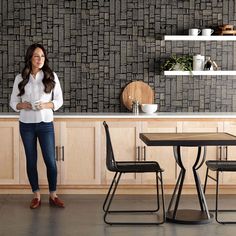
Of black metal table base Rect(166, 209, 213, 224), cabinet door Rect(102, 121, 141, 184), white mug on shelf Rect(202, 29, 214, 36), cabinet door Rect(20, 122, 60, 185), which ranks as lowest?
black metal table base Rect(166, 209, 213, 224)

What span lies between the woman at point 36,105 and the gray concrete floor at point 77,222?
21 centimetres

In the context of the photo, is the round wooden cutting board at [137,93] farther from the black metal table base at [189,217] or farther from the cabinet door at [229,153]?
the black metal table base at [189,217]

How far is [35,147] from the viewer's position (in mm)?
5660

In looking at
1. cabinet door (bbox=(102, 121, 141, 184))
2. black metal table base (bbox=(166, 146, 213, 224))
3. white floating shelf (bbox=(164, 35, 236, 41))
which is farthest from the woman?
white floating shelf (bbox=(164, 35, 236, 41))

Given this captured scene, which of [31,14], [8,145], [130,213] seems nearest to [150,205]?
[130,213]

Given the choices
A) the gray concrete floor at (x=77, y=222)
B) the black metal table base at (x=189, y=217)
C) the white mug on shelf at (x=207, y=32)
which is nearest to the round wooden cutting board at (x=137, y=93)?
the white mug on shelf at (x=207, y=32)

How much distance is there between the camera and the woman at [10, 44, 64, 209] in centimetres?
551

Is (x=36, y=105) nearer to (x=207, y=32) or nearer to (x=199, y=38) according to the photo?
(x=199, y=38)

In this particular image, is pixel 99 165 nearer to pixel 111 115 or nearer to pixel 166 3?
pixel 111 115

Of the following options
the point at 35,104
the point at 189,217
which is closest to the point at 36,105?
the point at 35,104

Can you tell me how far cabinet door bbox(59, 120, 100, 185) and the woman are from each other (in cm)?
46

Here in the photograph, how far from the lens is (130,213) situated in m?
5.39

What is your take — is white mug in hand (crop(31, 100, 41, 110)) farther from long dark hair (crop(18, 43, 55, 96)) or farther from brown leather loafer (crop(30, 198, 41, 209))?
brown leather loafer (crop(30, 198, 41, 209))

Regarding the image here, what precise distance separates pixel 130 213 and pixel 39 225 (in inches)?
34.6
